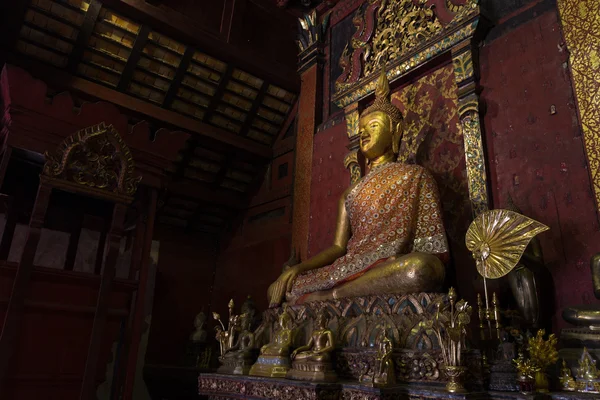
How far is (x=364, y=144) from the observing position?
11.7ft

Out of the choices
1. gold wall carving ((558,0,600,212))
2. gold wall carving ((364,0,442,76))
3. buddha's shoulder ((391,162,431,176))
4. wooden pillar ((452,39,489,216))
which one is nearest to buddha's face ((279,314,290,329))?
buddha's shoulder ((391,162,431,176))

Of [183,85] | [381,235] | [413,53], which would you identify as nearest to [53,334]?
[381,235]

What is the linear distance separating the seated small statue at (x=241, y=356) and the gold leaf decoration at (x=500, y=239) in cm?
141

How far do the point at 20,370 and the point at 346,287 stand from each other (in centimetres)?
249

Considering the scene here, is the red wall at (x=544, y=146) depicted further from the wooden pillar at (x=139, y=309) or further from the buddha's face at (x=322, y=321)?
the wooden pillar at (x=139, y=309)

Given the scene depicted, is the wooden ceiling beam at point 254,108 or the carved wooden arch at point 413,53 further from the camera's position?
the wooden ceiling beam at point 254,108

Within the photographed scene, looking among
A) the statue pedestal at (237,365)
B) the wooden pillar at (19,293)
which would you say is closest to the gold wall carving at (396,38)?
the statue pedestal at (237,365)

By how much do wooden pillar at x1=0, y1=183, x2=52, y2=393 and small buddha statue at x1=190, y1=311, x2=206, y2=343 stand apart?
81.9 inches

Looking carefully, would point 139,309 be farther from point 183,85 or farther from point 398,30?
point 398,30

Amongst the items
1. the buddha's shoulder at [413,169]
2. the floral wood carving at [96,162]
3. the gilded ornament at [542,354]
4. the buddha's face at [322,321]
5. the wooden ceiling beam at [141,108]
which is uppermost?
the wooden ceiling beam at [141,108]

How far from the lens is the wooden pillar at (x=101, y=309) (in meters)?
3.41

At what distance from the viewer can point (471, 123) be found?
10.7 feet

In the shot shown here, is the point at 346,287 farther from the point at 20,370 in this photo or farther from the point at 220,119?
the point at 220,119

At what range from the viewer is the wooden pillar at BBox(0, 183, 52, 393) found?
319 centimetres
